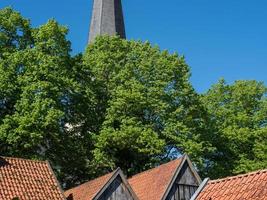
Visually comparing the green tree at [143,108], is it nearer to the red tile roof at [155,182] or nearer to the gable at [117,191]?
the red tile roof at [155,182]

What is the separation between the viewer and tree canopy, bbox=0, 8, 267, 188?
3453cm

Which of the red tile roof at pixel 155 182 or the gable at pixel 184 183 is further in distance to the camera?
the gable at pixel 184 183

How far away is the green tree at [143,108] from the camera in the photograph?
3709 centimetres

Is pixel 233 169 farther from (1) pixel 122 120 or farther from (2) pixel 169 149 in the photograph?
(1) pixel 122 120

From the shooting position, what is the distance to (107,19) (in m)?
61.0

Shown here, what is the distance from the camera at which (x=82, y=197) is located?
81.8 feet

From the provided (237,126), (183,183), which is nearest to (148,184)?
(183,183)

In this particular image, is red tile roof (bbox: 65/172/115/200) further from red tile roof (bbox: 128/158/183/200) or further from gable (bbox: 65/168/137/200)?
red tile roof (bbox: 128/158/183/200)

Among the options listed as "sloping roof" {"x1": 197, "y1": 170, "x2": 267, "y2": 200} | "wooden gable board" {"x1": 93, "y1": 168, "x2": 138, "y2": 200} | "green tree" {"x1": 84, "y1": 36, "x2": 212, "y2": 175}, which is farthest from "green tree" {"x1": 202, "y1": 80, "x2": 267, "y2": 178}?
"sloping roof" {"x1": 197, "y1": 170, "x2": 267, "y2": 200}

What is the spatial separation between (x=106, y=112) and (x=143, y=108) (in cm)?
268

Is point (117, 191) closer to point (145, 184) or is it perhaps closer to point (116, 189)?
point (116, 189)

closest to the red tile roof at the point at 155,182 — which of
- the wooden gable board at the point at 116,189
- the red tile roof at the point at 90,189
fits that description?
the wooden gable board at the point at 116,189

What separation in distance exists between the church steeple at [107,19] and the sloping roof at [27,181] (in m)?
37.7

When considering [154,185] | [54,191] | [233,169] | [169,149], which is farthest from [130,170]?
[54,191]
